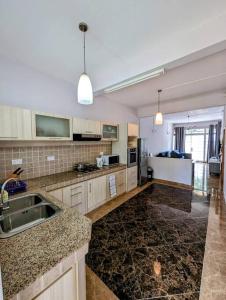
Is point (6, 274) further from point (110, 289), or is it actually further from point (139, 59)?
point (139, 59)

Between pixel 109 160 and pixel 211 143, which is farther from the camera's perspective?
pixel 211 143

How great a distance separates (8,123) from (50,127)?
23.6 inches

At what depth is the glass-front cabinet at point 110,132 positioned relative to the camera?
3.50 m

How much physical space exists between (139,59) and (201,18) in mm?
864

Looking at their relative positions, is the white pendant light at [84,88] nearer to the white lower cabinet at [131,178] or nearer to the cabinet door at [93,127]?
the cabinet door at [93,127]

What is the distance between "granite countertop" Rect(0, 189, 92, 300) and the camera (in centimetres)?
64

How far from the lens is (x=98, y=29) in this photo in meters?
1.61

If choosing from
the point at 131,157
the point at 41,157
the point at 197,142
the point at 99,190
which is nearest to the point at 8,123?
the point at 41,157

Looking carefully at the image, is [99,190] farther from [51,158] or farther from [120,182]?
[51,158]

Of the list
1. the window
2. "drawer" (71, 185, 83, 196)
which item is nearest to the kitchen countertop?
"drawer" (71, 185, 83, 196)

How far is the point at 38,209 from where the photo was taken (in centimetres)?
146

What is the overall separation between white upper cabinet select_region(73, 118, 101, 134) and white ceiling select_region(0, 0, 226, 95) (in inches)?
36.3

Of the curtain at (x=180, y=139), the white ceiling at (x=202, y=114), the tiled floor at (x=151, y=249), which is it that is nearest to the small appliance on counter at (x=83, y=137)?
the tiled floor at (x=151, y=249)

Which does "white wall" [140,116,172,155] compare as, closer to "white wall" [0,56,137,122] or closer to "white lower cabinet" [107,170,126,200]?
"white lower cabinet" [107,170,126,200]
